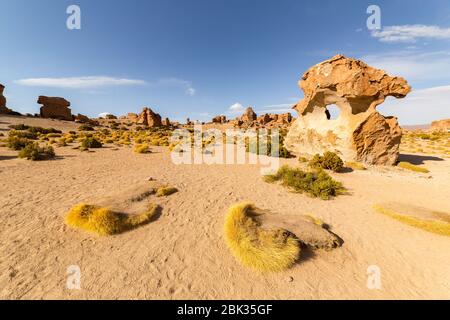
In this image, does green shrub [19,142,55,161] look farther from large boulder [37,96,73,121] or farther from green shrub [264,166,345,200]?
large boulder [37,96,73,121]

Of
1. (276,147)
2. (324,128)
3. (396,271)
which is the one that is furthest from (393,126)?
(396,271)

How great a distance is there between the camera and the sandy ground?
11.9 feet

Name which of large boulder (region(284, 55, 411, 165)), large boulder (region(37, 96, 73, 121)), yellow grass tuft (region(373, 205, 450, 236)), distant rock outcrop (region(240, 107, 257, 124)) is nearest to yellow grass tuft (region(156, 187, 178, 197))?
yellow grass tuft (region(373, 205, 450, 236))

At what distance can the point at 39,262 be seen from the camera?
400 cm

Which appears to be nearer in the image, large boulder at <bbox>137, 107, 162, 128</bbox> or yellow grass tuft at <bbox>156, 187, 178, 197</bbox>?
yellow grass tuft at <bbox>156, 187, 178, 197</bbox>

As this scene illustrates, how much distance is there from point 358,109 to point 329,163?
5.16 meters

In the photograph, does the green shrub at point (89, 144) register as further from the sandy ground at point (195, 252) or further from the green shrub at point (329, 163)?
the green shrub at point (329, 163)

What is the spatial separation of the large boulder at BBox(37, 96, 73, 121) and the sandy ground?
4663cm

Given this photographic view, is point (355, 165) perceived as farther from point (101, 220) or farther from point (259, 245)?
point (101, 220)

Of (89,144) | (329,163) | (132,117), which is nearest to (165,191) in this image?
(329,163)

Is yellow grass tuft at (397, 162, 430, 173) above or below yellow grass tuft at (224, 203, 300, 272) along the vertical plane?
above

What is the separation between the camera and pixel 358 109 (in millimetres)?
13891

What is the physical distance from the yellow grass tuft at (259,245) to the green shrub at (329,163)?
8540 mm
